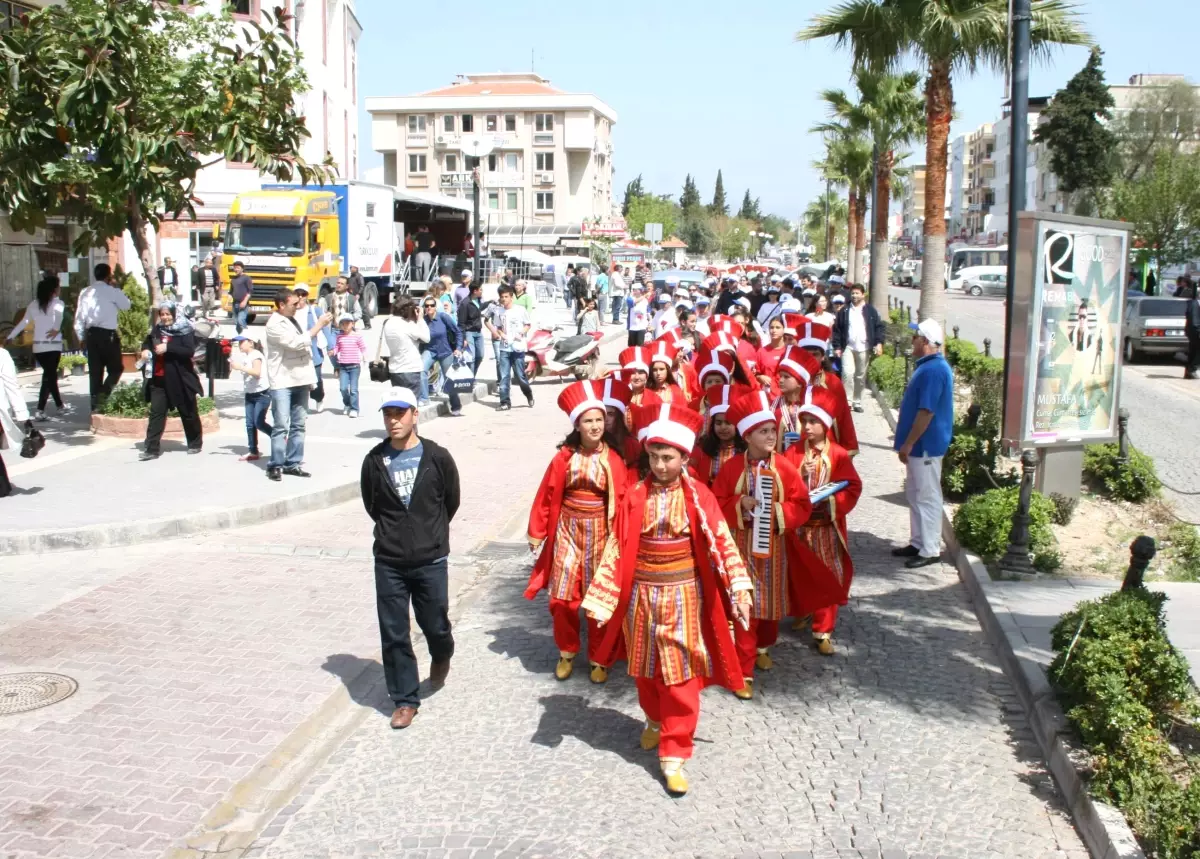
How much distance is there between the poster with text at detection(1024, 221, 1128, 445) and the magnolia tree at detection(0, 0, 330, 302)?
8.57 metres

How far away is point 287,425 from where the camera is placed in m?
11.5

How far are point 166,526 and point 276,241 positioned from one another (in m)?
23.0

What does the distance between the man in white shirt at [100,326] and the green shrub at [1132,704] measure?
11357 mm

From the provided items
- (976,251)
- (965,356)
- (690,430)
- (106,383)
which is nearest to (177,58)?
(106,383)

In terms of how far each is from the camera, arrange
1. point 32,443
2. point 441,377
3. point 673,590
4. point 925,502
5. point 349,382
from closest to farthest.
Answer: point 673,590 < point 925,502 < point 32,443 < point 349,382 < point 441,377

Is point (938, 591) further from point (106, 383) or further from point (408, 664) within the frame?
point (106, 383)

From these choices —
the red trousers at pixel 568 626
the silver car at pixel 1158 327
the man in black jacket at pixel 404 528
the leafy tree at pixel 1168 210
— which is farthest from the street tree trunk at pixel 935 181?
the leafy tree at pixel 1168 210

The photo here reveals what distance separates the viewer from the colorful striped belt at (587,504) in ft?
21.0

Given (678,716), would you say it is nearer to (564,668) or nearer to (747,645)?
(747,645)

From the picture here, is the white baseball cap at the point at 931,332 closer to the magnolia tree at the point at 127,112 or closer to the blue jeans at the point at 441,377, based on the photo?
the magnolia tree at the point at 127,112

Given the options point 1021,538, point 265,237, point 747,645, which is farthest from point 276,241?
point 747,645

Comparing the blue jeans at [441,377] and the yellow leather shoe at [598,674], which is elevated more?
the blue jeans at [441,377]

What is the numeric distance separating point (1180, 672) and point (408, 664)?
359cm

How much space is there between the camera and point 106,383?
14.3m
